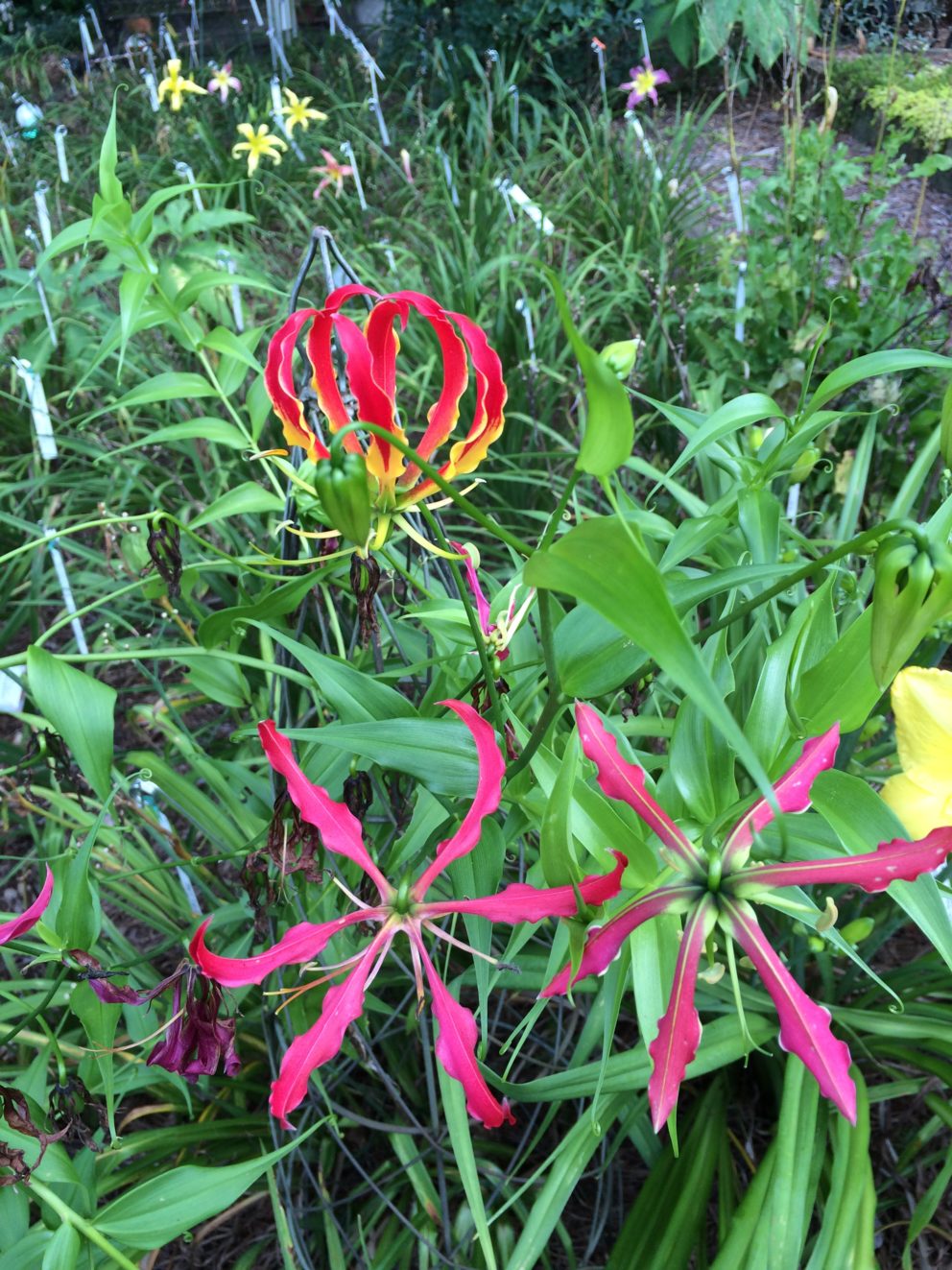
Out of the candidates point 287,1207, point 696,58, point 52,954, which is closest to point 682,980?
point 52,954

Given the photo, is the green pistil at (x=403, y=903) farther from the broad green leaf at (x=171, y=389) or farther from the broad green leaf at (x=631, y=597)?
the broad green leaf at (x=171, y=389)

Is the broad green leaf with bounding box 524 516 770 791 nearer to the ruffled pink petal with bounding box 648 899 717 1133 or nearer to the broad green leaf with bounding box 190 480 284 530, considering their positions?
the ruffled pink petal with bounding box 648 899 717 1133

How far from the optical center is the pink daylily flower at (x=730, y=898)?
444 mm

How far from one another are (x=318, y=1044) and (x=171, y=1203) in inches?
7.9

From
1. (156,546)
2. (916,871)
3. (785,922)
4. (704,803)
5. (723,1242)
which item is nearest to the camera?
(916,871)

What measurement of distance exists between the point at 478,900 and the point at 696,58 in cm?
445

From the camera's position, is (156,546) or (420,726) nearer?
(420,726)

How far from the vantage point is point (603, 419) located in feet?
1.01

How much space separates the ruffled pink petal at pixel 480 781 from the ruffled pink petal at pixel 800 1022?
0.41 feet

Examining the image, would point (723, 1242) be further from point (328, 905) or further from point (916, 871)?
point (916, 871)

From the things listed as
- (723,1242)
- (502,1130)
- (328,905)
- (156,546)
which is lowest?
(502,1130)

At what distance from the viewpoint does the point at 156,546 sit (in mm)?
683

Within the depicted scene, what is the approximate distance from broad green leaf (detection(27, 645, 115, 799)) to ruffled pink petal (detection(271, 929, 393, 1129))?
0.20 meters

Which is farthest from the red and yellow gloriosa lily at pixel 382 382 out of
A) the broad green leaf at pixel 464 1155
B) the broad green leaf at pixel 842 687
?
the broad green leaf at pixel 464 1155
